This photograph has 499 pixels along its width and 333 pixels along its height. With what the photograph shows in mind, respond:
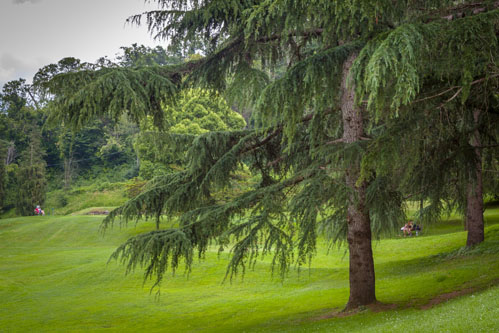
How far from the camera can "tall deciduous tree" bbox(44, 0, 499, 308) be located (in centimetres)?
611

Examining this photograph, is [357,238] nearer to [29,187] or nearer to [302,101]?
[302,101]

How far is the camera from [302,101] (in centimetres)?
786

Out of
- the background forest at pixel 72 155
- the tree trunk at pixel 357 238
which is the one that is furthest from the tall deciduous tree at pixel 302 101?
the background forest at pixel 72 155

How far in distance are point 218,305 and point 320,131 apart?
22.4ft

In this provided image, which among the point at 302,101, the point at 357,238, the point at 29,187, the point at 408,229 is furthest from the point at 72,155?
the point at 302,101

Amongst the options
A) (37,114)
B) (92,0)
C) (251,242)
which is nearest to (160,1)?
(251,242)

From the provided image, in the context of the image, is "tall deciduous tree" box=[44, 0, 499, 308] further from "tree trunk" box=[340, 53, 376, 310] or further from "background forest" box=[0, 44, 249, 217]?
"background forest" box=[0, 44, 249, 217]

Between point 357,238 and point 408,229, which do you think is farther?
point 408,229

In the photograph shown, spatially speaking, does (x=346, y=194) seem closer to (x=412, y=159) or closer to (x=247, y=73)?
(x=412, y=159)

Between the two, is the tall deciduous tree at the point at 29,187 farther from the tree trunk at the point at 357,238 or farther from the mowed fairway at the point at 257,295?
the tree trunk at the point at 357,238

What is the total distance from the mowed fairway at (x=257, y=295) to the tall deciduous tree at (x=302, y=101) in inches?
76.7

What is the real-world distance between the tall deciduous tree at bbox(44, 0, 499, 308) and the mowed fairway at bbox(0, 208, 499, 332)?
1.95 metres

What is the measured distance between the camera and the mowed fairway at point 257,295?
877 cm

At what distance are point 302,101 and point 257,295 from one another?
32.1 ft
